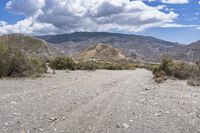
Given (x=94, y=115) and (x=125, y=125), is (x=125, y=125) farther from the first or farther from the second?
(x=94, y=115)

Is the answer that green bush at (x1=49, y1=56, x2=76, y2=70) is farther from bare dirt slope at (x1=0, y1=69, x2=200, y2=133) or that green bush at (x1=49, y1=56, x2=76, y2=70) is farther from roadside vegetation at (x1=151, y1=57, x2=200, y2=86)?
bare dirt slope at (x1=0, y1=69, x2=200, y2=133)

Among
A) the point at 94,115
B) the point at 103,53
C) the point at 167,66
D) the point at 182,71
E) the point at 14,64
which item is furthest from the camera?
the point at 103,53

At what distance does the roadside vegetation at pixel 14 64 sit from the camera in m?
27.7

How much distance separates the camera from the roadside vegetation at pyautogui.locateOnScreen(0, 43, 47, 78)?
2766 cm

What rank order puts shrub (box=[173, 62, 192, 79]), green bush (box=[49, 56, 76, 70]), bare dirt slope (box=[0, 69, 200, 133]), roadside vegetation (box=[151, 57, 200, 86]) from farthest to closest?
green bush (box=[49, 56, 76, 70]) → shrub (box=[173, 62, 192, 79]) → roadside vegetation (box=[151, 57, 200, 86]) → bare dirt slope (box=[0, 69, 200, 133])

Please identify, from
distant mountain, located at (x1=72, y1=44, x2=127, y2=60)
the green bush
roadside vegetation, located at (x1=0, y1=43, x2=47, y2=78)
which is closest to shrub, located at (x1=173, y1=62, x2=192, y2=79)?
roadside vegetation, located at (x1=0, y1=43, x2=47, y2=78)

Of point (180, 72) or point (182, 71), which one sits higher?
point (182, 71)

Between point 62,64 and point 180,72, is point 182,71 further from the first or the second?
point 62,64

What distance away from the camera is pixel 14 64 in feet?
92.8

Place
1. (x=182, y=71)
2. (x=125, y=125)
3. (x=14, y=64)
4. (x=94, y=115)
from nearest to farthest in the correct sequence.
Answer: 1. (x=125, y=125)
2. (x=94, y=115)
3. (x=14, y=64)
4. (x=182, y=71)

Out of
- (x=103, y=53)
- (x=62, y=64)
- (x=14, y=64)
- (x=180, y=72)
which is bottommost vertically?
(x=103, y=53)

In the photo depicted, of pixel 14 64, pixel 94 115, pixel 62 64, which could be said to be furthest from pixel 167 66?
pixel 94 115

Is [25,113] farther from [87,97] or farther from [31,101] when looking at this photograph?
[87,97]

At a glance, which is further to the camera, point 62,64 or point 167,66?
point 62,64
